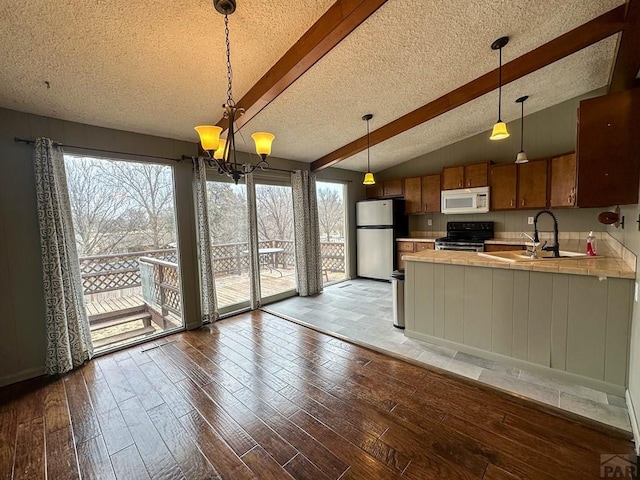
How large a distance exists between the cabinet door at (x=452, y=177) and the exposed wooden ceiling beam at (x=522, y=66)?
1.86 meters

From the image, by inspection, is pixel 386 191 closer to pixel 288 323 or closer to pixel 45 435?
pixel 288 323

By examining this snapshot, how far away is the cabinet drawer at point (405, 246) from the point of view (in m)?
5.60

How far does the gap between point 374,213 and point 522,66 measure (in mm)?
3407

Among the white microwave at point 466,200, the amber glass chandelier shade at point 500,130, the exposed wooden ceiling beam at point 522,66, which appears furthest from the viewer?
the white microwave at point 466,200

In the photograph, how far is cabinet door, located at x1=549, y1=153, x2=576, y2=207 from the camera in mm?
3816

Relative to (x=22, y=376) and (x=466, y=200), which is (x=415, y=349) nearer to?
(x=466, y=200)

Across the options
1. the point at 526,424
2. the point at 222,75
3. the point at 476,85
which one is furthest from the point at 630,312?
the point at 222,75

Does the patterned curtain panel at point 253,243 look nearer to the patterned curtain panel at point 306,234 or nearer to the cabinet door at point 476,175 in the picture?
the patterned curtain panel at point 306,234

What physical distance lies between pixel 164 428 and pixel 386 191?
552 centimetres

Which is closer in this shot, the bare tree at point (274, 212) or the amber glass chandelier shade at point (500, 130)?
the amber glass chandelier shade at point (500, 130)

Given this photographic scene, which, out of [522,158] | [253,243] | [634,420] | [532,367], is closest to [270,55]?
[253,243]

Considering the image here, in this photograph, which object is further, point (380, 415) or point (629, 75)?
point (629, 75)

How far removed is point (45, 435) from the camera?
1.85 meters

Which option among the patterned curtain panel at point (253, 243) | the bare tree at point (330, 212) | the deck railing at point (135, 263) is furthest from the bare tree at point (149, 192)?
the bare tree at point (330, 212)
